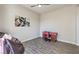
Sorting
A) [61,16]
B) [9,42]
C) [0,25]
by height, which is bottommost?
[9,42]

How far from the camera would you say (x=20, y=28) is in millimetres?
1275

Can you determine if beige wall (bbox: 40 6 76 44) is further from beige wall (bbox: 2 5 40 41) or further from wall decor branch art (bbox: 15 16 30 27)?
Answer: wall decor branch art (bbox: 15 16 30 27)

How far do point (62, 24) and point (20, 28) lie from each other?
634 mm

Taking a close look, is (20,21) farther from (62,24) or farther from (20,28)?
(62,24)

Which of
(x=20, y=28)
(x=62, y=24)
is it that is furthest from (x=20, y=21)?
(x=62, y=24)

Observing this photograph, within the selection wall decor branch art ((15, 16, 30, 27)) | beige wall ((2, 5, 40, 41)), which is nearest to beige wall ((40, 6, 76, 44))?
beige wall ((2, 5, 40, 41))

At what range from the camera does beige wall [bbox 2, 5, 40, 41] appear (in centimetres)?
114

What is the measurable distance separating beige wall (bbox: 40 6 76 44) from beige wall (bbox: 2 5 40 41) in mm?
105

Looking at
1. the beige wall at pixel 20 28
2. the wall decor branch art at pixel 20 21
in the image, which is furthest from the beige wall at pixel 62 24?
the wall decor branch art at pixel 20 21
